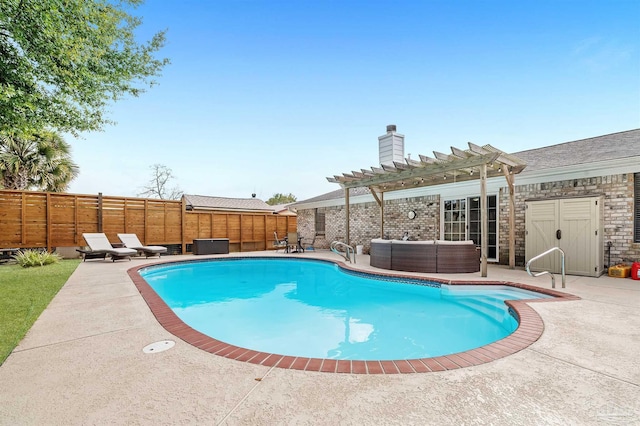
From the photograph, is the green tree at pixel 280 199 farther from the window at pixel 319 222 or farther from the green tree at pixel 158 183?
the window at pixel 319 222

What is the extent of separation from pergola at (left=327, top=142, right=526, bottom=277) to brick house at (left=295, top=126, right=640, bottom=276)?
0.50 meters

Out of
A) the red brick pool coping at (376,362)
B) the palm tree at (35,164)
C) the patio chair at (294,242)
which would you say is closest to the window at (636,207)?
the red brick pool coping at (376,362)

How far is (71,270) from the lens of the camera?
812cm

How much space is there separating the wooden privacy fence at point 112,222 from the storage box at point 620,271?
14178 millimetres

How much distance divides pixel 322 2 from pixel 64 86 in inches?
285

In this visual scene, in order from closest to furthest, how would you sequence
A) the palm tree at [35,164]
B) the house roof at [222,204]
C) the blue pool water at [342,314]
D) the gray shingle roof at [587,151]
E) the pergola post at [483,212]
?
the blue pool water at [342,314] < the pergola post at [483,212] < the gray shingle roof at [587,151] < the palm tree at [35,164] < the house roof at [222,204]

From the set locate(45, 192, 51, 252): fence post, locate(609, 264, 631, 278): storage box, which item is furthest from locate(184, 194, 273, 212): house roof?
locate(609, 264, 631, 278): storage box

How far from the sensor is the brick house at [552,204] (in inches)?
272

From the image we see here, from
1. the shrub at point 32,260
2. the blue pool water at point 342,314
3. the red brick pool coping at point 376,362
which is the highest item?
the red brick pool coping at point 376,362

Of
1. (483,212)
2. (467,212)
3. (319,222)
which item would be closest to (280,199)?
(319,222)

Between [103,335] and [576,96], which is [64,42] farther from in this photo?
[576,96]

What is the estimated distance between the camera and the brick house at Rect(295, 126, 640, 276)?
6.90 meters

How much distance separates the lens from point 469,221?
32.7 ft

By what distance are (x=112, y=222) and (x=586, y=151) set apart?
55.7 feet
